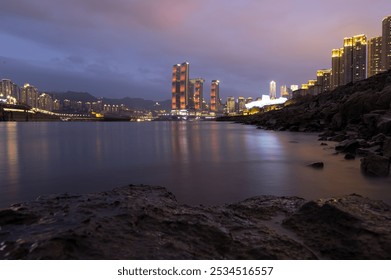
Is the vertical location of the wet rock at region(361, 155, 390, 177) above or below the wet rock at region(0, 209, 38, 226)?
below

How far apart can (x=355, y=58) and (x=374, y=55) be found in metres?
11.0

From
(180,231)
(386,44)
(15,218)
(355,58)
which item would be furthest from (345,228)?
(355,58)

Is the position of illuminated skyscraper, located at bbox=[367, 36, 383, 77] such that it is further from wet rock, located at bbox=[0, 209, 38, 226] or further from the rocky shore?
wet rock, located at bbox=[0, 209, 38, 226]

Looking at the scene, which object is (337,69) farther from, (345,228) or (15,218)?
(15,218)

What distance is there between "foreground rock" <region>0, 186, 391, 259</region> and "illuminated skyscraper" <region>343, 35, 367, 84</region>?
130 meters

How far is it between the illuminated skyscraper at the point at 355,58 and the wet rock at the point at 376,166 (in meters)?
124

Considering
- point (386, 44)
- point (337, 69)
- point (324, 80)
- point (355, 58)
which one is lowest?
point (324, 80)

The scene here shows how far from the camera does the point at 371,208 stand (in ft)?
12.3

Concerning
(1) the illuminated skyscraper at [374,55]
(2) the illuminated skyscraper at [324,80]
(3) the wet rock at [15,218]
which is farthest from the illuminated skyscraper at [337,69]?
(3) the wet rock at [15,218]

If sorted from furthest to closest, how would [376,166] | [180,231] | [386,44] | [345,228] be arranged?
1. [386,44]
2. [376,166]
3. [345,228]
4. [180,231]

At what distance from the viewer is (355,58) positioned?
11631cm

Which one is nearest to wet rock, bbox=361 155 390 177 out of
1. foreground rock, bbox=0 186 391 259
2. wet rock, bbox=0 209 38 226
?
foreground rock, bbox=0 186 391 259

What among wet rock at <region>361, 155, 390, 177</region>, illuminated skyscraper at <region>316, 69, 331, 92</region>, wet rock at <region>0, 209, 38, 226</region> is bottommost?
wet rock at <region>361, 155, 390, 177</region>

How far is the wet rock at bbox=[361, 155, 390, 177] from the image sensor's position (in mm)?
7395
